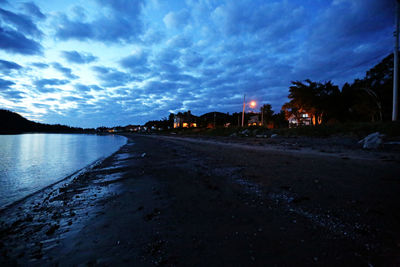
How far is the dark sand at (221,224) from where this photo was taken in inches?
77.7

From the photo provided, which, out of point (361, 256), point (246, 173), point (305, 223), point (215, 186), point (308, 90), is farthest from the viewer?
point (308, 90)

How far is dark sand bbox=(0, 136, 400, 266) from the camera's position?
6.48ft

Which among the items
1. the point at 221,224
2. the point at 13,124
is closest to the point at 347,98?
the point at 221,224

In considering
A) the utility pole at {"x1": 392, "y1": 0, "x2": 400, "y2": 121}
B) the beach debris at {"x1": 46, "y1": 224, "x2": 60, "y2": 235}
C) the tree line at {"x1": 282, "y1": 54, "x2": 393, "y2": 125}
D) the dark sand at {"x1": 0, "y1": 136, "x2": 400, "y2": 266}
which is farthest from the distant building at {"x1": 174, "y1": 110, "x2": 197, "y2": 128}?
the beach debris at {"x1": 46, "y1": 224, "x2": 60, "y2": 235}

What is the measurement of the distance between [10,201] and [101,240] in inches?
197

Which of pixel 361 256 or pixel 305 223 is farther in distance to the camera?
pixel 305 223

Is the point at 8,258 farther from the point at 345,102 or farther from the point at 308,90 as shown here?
the point at 345,102

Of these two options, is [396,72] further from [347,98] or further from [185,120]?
[185,120]

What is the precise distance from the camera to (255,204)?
339 cm

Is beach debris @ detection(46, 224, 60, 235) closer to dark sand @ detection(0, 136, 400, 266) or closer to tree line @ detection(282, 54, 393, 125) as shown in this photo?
dark sand @ detection(0, 136, 400, 266)

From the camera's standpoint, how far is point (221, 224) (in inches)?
107

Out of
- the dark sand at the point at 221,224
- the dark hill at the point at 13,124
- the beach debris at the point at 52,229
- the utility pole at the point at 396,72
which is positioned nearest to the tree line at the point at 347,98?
the utility pole at the point at 396,72

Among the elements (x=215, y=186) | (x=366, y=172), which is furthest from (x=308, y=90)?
(x=215, y=186)

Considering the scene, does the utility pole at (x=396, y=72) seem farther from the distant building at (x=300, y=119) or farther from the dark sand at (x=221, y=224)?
the dark sand at (x=221, y=224)
